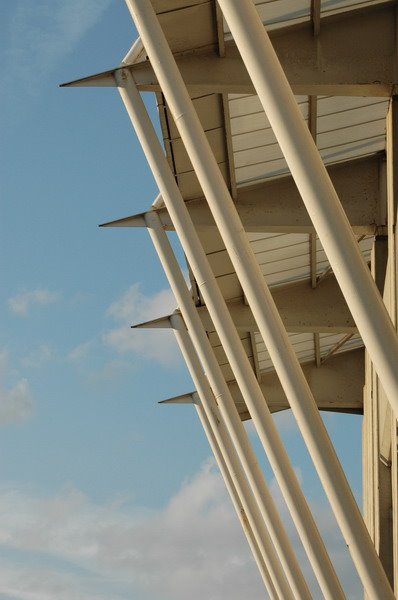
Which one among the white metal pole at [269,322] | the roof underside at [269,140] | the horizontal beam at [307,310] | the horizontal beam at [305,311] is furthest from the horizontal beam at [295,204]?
the white metal pole at [269,322]

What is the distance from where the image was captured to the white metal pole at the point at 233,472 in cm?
2202

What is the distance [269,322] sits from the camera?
1268 cm

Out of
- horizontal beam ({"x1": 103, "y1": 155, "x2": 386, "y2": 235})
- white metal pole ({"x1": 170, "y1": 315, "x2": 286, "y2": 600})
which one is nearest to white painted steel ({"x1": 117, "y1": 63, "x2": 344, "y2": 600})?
white metal pole ({"x1": 170, "y1": 315, "x2": 286, "y2": 600})

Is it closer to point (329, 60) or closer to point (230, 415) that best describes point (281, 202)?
point (230, 415)

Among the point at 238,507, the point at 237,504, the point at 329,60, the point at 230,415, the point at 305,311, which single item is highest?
the point at 305,311

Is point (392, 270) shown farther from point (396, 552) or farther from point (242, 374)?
point (396, 552)

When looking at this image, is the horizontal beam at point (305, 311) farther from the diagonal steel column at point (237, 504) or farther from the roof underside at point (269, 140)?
the diagonal steel column at point (237, 504)

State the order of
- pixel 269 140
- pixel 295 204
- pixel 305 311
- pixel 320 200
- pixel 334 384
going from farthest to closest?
pixel 334 384, pixel 305 311, pixel 295 204, pixel 269 140, pixel 320 200

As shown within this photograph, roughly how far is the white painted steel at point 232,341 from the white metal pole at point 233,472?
326 centimetres

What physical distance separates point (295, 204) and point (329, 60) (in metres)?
5.68

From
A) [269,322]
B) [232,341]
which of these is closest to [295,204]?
[232,341]

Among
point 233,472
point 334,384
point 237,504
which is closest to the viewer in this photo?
point 233,472

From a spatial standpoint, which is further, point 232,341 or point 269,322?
point 232,341

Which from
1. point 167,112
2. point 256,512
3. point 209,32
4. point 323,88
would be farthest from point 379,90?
point 256,512
